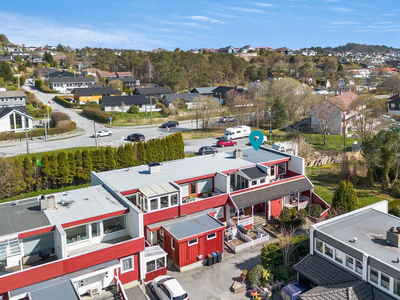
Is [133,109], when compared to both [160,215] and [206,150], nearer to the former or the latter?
[206,150]

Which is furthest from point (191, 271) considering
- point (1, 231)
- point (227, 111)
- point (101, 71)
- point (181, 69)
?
point (101, 71)

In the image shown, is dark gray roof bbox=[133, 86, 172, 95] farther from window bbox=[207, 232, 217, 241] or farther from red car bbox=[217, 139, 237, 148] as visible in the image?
window bbox=[207, 232, 217, 241]

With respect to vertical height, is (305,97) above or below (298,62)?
below

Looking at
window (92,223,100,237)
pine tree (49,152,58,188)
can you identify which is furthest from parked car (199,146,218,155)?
window (92,223,100,237)

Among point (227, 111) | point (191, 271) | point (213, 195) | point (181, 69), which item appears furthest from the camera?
point (181, 69)

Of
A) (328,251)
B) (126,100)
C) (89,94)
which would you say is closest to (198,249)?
(328,251)

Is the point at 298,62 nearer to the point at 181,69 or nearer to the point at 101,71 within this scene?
the point at 181,69
